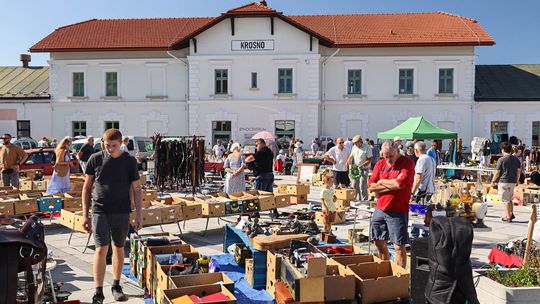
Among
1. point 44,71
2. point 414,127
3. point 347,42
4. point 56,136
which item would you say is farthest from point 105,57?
point 414,127

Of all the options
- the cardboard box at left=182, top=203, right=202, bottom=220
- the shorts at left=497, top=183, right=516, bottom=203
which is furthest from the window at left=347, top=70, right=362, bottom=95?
the cardboard box at left=182, top=203, right=202, bottom=220

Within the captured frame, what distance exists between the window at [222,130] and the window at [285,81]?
147 inches

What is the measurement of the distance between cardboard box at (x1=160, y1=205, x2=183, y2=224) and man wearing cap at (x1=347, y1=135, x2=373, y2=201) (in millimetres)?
5626

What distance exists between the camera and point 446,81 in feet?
95.3

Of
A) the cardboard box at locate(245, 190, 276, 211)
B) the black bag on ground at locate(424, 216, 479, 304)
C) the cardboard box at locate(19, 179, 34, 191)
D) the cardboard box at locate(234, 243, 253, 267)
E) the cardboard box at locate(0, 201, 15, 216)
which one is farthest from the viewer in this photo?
the cardboard box at locate(19, 179, 34, 191)

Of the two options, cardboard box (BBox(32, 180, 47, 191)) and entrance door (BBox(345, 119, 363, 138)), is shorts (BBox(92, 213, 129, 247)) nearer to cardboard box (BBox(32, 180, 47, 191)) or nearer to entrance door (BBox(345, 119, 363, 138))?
cardboard box (BBox(32, 180, 47, 191))

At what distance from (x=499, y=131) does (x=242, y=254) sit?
26489 mm

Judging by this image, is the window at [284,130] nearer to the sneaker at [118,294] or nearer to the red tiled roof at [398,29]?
the red tiled roof at [398,29]

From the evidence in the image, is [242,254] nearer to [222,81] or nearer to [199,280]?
[199,280]

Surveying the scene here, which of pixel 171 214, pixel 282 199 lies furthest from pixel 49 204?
pixel 282 199

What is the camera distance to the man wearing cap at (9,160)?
36.9ft

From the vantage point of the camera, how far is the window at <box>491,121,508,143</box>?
96.0ft

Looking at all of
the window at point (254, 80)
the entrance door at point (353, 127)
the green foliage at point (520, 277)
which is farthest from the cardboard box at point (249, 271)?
the entrance door at point (353, 127)

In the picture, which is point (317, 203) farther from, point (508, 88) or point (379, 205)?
point (508, 88)
